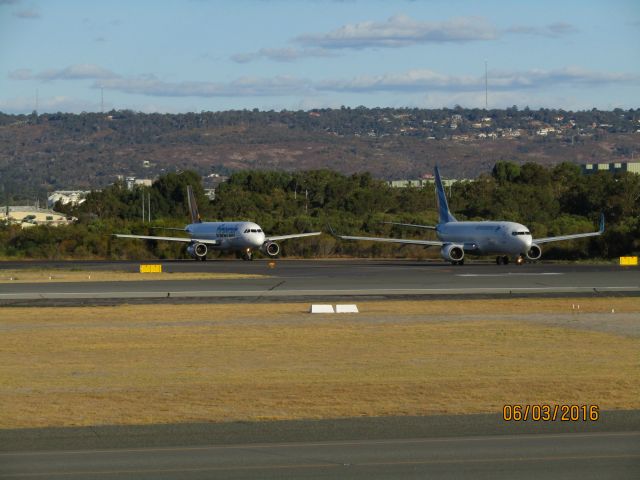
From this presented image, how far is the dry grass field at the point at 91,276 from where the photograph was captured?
59312mm

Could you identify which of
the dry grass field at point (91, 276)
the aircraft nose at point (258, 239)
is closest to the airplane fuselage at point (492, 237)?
the aircraft nose at point (258, 239)

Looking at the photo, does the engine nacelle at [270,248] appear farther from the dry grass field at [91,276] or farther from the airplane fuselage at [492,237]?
the dry grass field at [91,276]

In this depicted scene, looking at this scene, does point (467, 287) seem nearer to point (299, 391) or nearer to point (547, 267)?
point (547, 267)

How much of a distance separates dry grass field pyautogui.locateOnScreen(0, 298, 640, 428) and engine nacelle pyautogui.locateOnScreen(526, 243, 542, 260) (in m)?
32.7

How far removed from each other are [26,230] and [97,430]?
8980cm

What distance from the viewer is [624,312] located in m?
37.9

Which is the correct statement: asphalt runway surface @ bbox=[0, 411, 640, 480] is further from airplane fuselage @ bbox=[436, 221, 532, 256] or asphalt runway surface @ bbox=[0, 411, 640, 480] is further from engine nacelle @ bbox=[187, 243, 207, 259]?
engine nacelle @ bbox=[187, 243, 207, 259]

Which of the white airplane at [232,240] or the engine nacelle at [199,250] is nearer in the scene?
the white airplane at [232,240]

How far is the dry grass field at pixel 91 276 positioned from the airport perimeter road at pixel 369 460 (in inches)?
1686

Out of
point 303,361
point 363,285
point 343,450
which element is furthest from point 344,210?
point 343,450

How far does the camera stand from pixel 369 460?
15.3 meters

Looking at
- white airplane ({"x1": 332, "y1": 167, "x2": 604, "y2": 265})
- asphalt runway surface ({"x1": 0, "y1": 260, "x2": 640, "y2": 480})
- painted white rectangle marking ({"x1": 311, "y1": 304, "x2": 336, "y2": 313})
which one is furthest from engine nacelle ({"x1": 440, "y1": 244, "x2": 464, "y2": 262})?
asphalt runway surface ({"x1": 0, "y1": 260, "x2": 640, "y2": 480})

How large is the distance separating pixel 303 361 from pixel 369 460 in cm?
1125

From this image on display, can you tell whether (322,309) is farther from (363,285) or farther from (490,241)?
(490,241)
